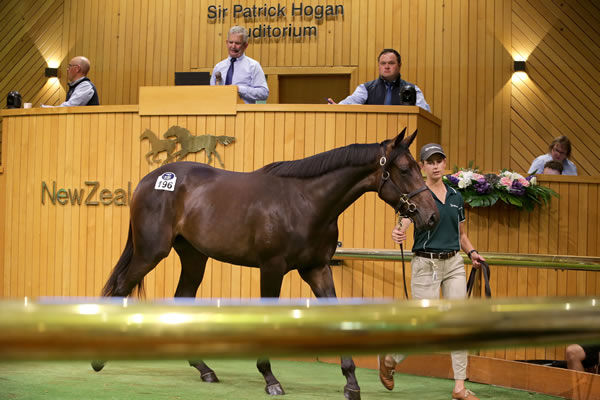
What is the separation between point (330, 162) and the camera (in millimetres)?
4668

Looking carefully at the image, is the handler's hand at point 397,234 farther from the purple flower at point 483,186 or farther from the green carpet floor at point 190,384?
the purple flower at point 483,186

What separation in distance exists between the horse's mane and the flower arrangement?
163 centimetres

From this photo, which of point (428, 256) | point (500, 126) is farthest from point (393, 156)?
point (500, 126)

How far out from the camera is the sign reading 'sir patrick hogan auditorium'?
414 inches

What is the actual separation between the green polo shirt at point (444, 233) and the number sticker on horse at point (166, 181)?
175cm

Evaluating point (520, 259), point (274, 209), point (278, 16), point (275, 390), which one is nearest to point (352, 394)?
point (275, 390)

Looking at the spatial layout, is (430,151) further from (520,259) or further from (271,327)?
(271,327)

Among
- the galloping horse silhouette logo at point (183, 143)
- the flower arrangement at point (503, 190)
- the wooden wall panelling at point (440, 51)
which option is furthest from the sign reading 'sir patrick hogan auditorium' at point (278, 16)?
the flower arrangement at point (503, 190)

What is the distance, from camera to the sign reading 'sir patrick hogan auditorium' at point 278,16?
10516 millimetres

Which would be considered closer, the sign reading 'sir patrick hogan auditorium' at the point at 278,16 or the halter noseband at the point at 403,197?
the halter noseband at the point at 403,197

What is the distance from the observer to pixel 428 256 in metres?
4.48

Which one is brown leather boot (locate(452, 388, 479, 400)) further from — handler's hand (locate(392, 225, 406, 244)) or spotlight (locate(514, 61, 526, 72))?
spotlight (locate(514, 61, 526, 72))

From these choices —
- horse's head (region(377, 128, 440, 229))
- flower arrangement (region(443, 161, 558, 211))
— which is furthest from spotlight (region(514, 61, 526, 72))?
horse's head (region(377, 128, 440, 229))

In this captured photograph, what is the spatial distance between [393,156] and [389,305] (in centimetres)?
386
